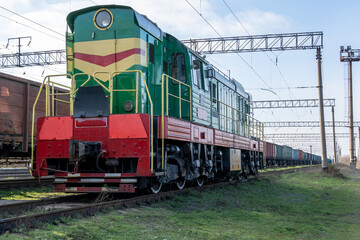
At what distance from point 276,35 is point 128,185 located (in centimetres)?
1960

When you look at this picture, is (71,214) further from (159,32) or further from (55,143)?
(159,32)

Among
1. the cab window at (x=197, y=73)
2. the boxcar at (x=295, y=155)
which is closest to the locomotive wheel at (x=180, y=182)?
the cab window at (x=197, y=73)

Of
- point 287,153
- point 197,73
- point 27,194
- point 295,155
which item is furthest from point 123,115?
point 295,155

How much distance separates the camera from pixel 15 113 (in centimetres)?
1164

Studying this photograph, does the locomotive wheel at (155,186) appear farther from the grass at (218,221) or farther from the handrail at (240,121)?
the handrail at (240,121)

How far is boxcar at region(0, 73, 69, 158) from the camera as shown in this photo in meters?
11.2

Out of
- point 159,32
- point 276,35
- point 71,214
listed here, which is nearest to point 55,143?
point 71,214

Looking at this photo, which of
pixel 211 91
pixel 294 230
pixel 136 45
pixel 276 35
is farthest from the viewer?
pixel 276 35

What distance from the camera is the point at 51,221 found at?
5.16 meters

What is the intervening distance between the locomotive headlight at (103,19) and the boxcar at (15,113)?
14.0 ft

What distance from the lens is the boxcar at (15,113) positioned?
11211 millimetres

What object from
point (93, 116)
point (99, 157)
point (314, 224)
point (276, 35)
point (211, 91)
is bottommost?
point (314, 224)

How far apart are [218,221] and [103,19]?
16.5ft

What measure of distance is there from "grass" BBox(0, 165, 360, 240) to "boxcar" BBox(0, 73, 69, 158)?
230 inches
